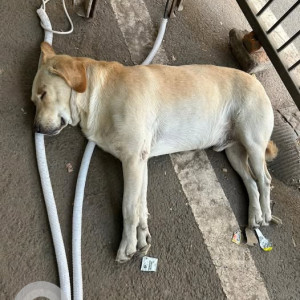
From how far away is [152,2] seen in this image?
321cm

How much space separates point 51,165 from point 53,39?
1.04 meters

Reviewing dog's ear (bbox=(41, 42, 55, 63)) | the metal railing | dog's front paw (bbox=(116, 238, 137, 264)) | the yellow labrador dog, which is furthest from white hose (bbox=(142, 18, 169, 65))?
dog's front paw (bbox=(116, 238, 137, 264))

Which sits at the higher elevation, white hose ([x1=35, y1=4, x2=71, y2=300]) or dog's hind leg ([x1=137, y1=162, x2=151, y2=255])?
dog's hind leg ([x1=137, y1=162, x2=151, y2=255])

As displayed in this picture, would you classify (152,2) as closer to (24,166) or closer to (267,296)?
(24,166)

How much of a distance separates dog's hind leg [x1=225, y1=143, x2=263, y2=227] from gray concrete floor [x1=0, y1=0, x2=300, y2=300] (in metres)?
0.06

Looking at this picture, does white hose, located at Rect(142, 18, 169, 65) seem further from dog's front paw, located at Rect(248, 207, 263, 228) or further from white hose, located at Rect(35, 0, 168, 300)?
dog's front paw, located at Rect(248, 207, 263, 228)

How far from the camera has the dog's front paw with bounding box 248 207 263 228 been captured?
248cm

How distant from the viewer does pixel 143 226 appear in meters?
2.23

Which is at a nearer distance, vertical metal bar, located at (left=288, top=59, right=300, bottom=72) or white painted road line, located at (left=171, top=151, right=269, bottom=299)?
white painted road line, located at (left=171, top=151, right=269, bottom=299)

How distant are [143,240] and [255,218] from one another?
850 millimetres

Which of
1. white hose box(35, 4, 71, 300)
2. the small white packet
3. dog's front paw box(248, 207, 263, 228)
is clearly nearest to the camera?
white hose box(35, 4, 71, 300)

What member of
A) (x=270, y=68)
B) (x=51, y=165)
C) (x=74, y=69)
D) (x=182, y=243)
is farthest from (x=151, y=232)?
(x=270, y=68)

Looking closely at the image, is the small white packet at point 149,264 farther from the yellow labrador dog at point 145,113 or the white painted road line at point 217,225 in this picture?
the white painted road line at point 217,225

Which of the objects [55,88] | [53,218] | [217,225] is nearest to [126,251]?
[53,218]
